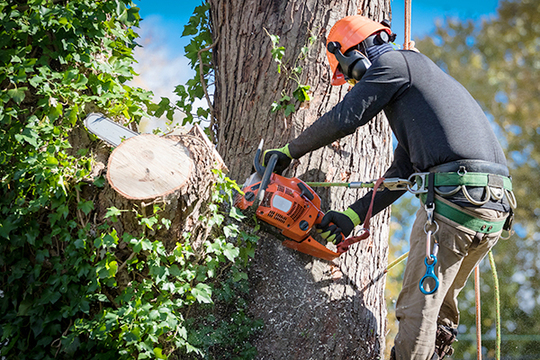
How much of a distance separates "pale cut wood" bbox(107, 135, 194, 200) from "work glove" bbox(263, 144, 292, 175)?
63cm

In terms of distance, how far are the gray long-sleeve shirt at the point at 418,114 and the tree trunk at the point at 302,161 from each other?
448mm

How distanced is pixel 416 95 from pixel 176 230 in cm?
148

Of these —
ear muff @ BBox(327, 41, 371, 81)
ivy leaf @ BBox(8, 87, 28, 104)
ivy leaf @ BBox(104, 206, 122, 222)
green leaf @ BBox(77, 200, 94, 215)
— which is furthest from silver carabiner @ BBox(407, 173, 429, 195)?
ivy leaf @ BBox(8, 87, 28, 104)

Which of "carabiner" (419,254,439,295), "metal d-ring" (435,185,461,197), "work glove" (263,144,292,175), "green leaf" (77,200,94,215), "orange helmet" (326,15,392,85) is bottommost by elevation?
"green leaf" (77,200,94,215)

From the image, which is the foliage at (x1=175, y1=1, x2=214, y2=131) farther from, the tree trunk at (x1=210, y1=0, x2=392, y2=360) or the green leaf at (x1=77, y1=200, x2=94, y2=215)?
the green leaf at (x1=77, y1=200, x2=94, y2=215)

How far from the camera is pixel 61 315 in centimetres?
237

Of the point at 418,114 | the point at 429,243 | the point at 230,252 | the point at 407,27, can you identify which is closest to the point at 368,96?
the point at 418,114

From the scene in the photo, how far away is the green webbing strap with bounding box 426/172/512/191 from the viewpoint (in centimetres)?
225

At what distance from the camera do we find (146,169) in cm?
213

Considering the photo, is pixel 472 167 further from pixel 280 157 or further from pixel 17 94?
pixel 17 94

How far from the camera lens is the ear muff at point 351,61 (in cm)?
259

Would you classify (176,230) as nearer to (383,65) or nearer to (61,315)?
(61,315)

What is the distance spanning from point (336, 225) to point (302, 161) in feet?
1.57

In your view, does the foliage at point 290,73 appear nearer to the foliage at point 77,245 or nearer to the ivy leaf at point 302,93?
the ivy leaf at point 302,93
